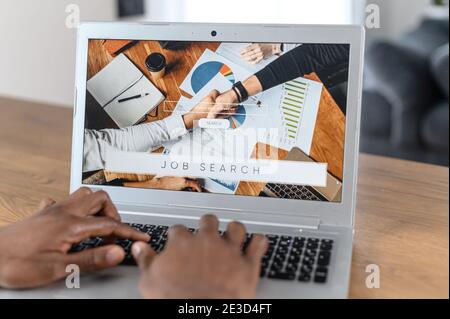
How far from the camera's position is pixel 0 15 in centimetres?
213

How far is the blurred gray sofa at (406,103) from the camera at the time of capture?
252 cm

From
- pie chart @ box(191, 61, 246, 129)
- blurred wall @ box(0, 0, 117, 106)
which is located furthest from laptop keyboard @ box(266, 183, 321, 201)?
blurred wall @ box(0, 0, 117, 106)

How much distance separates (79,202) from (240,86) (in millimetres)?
278

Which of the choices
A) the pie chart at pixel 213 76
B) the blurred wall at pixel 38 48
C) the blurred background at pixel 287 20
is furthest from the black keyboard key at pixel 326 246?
the blurred wall at pixel 38 48

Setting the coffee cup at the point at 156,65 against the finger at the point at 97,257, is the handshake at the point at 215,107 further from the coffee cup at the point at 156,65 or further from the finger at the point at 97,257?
the finger at the point at 97,257

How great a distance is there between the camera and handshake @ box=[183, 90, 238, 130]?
91 cm

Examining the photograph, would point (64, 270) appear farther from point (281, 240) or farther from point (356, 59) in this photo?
point (356, 59)

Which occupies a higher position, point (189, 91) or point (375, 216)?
point (189, 91)

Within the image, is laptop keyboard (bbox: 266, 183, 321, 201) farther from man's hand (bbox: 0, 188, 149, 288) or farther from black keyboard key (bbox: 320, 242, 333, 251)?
man's hand (bbox: 0, 188, 149, 288)

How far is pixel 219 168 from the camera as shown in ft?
3.03

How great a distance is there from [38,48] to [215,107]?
1580mm

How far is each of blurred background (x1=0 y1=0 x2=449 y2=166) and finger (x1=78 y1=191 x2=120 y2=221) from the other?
4.46 ft
